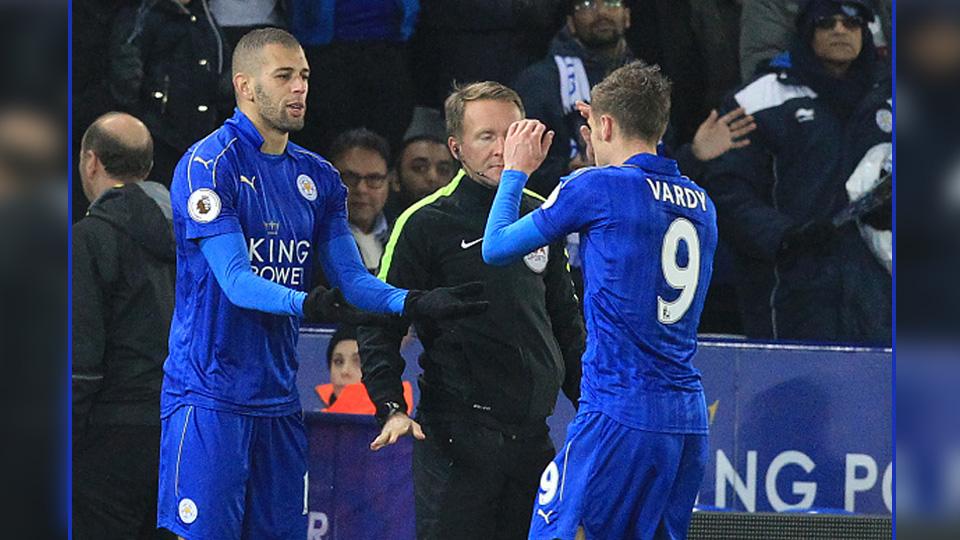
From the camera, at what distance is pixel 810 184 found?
7.66m

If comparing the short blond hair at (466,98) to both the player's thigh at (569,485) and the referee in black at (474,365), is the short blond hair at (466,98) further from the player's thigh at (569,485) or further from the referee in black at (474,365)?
the player's thigh at (569,485)

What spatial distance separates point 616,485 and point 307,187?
1472mm

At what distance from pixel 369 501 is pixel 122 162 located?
237cm

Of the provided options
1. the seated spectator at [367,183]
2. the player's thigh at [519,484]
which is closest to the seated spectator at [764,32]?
the seated spectator at [367,183]

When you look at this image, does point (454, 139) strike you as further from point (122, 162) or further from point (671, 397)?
point (122, 162)

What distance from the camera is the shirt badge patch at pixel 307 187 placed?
15.6 ft

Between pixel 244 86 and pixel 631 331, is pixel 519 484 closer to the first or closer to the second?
pixel 631 331

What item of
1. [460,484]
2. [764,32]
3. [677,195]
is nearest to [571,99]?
[764,32]

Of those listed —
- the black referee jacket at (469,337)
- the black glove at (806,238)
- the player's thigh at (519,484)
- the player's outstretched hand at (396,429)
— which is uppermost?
the black glove at (806,238)

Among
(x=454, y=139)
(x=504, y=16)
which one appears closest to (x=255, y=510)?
(x=454, y=139)

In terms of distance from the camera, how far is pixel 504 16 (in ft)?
25.2

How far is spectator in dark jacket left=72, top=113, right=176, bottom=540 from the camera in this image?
707cm

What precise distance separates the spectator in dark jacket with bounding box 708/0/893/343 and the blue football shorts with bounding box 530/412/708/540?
3362 millimetres

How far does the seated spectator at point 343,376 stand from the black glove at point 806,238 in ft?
7.24
